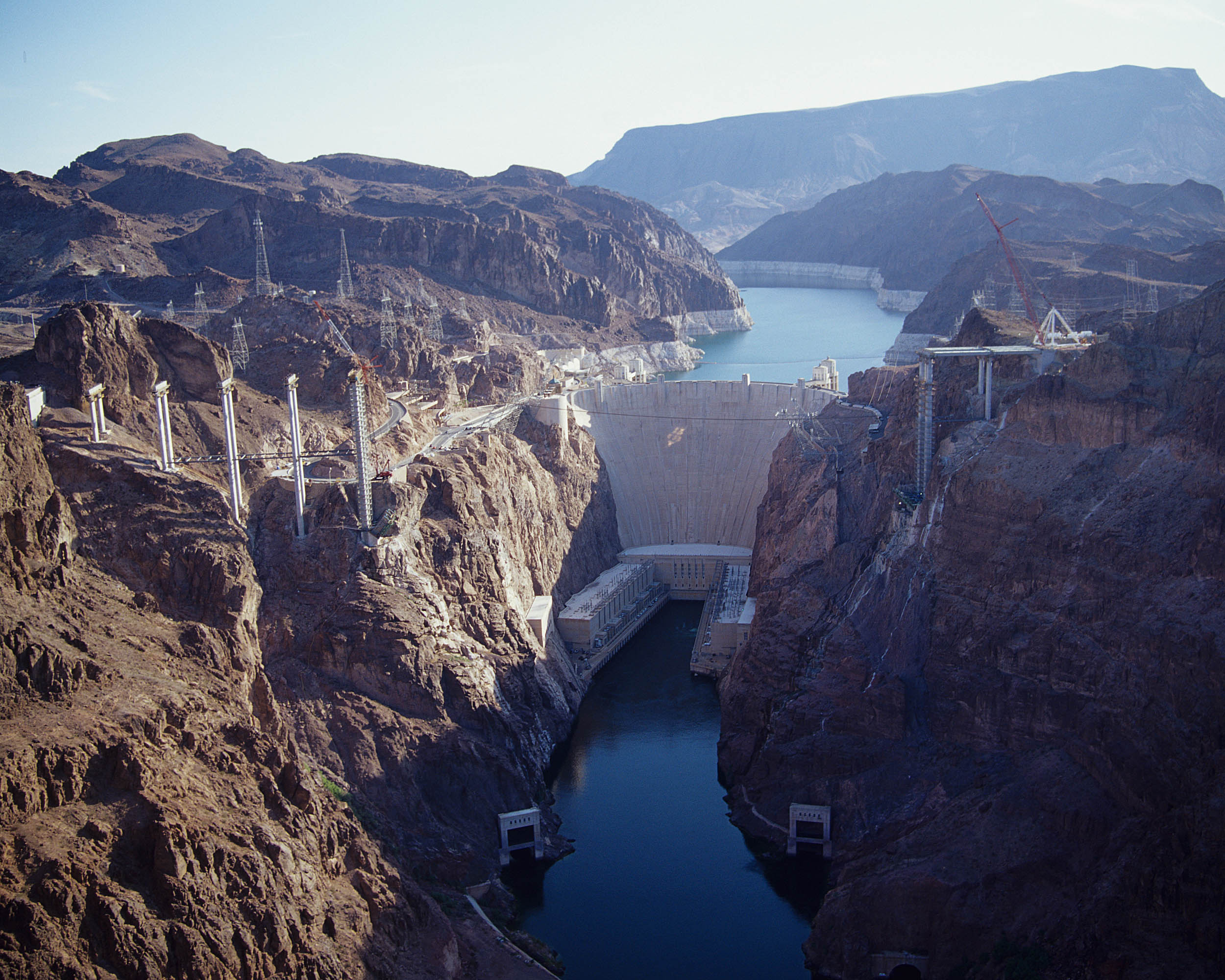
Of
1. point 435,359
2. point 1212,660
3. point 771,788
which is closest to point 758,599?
point 771,788

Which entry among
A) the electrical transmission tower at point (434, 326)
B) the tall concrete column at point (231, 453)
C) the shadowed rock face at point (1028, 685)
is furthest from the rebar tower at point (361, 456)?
the electrical transmission tower at point (434, 326)

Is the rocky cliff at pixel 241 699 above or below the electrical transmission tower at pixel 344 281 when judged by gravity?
below

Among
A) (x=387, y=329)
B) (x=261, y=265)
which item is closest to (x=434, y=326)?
(x=261, y=265)

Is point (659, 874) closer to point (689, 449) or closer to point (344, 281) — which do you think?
point (689, 449)

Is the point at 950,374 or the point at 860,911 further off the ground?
the point at 950,374

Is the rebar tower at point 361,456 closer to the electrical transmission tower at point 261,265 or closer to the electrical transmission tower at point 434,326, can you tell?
the electrical transmission tower at point 261,265

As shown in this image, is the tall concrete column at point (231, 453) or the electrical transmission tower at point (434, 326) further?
the electrical transmission tower at point (434, 326)

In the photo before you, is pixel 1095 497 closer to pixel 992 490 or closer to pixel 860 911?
pixel 992 490
